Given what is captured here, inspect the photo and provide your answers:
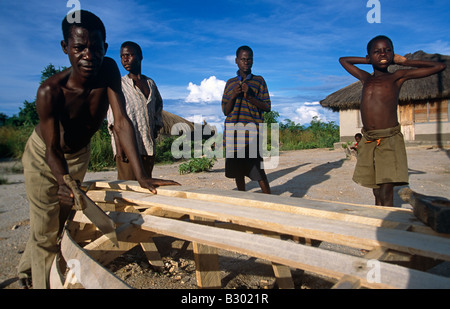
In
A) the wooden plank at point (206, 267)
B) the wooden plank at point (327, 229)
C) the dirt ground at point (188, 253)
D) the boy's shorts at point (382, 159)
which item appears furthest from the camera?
the boy's shorts at point (382, 159)

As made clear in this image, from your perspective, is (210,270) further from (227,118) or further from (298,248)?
(227,118)

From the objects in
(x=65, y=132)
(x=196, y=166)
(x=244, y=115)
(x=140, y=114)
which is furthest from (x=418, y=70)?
(x=196, y=166)

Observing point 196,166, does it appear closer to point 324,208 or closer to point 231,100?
point 231,100

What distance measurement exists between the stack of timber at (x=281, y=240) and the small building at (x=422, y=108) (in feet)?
43.0

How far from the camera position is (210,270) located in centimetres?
197

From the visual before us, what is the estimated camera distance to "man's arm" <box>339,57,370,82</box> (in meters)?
3.26

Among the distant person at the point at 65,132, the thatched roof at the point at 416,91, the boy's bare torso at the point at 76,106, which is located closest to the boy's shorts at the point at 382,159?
the distant person at the point at 65,132

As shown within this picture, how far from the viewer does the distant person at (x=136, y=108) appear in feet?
10.8

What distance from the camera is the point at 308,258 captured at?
3.63 feet

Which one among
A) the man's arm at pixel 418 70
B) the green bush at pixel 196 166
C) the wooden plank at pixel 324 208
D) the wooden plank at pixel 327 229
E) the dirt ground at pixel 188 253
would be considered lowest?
the dirt ground at pixel 188 253

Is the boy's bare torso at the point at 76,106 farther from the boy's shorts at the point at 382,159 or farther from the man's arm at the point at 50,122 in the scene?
the boy's shorts at the point at 382,159

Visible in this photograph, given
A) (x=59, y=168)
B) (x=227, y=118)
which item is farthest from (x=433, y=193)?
(x=59, y=168)

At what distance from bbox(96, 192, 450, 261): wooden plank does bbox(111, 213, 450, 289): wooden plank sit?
0.11 meters

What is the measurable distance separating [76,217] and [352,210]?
1.68 m
